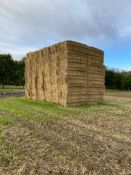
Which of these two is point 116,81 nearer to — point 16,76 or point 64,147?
point 16,76

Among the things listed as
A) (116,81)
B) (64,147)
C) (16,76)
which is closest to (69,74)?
(64,147)

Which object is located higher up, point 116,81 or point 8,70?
point 8,70

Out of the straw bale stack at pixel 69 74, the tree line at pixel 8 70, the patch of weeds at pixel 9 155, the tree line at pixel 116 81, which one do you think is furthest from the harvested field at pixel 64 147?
the tree line at pixel 116 81

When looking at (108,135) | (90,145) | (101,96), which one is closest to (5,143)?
(90,145)

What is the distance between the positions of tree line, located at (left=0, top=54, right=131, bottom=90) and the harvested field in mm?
28597

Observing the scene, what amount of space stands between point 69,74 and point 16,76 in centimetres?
2801

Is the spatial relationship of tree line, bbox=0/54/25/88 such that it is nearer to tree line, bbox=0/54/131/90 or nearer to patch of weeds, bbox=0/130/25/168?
tree line, bbox=0/54/131/90

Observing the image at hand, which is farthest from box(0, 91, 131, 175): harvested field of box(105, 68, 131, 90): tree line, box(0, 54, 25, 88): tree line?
A: box(105, 68, 131, 90): tree line

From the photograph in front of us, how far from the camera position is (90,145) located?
199 inches

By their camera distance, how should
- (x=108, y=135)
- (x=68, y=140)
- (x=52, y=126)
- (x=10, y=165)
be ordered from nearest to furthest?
1. (x=10, y=165)
2. (x=68, y=140)
3. (x=108, y=135)
4. (x=52, y=126)

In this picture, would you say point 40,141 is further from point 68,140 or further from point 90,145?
point 90,145

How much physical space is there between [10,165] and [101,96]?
1043cm

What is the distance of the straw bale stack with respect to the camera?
37.9 feet

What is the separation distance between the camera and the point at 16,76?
38.2 metres
